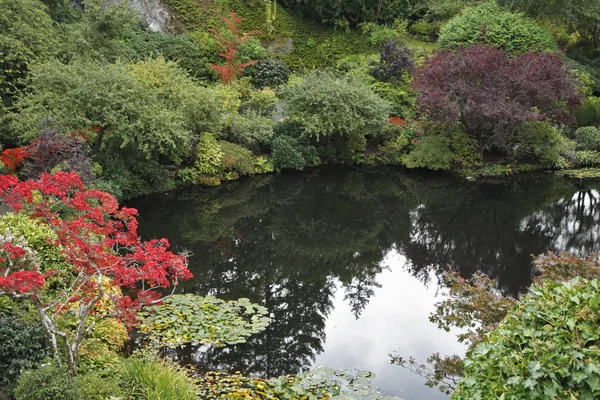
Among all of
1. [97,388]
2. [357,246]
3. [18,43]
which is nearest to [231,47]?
[18,43]

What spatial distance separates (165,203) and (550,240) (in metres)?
10.4

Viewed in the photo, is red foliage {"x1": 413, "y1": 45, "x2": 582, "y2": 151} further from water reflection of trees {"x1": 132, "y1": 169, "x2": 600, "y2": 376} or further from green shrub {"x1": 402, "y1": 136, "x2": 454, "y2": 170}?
water reflection of trees {"x1": 132, "y1": 169, "x2": 600, "y2": 376}

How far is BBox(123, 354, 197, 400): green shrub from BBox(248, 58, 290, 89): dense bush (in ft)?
60.5

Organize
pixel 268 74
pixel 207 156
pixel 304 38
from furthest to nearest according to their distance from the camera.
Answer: pixel 304 38, pixel 268 74, pixel 207 156

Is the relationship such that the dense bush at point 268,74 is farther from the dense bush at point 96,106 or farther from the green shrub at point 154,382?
the green shrub at point 154,382

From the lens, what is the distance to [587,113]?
2280 centimetres

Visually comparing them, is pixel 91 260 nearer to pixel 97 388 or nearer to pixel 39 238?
pixel 97 388

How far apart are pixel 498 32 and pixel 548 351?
23821mm

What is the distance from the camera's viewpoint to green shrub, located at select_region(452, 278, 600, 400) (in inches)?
131

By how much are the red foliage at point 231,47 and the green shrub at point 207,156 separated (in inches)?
213

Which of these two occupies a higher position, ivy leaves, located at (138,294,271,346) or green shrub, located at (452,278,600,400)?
ivy leaves, located at (138,294,271,346)

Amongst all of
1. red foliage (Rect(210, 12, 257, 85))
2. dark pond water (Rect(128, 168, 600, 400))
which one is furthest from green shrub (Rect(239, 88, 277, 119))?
dark pond water (Rect(128, 168, 600, 400))

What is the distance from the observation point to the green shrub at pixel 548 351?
333 cm

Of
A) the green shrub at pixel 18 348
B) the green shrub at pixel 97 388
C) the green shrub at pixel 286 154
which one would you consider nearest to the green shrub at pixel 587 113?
the green shrub at pixel 286 154
